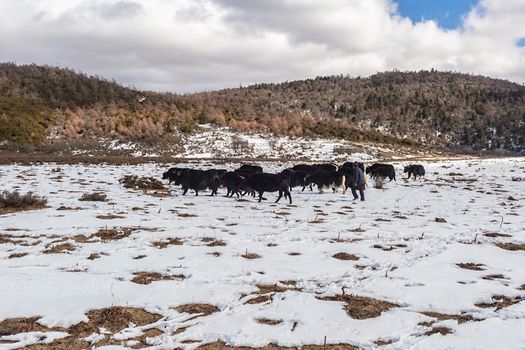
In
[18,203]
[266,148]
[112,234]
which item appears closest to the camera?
[112,234]

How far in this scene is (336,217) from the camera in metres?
12.5

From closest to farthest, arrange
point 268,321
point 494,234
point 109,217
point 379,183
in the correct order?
1. point 268,321
2. point 494,234
3. point 109,217
4. point 379,183

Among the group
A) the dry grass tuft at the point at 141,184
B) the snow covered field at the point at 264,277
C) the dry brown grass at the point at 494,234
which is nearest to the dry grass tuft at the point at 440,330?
→ the snow covered field at the point at 264,277

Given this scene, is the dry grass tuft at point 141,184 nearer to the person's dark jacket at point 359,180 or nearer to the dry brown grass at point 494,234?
the person's dark jacket at point 359,180

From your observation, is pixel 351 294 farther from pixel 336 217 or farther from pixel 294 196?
pixel 294 196

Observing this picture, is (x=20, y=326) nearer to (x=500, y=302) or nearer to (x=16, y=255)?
(x=16, y=255)

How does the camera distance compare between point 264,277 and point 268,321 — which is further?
point 264,277

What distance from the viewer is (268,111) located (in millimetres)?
84938

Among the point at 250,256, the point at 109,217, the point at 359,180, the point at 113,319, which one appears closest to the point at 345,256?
the point at 250,256

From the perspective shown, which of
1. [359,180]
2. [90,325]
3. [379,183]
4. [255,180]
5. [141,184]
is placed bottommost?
[90,325]

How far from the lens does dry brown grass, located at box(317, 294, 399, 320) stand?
17.3 feet

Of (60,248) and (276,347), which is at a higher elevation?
(60,248)

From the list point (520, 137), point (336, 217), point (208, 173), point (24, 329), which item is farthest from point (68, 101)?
point (520, 137)

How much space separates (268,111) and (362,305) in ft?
265
